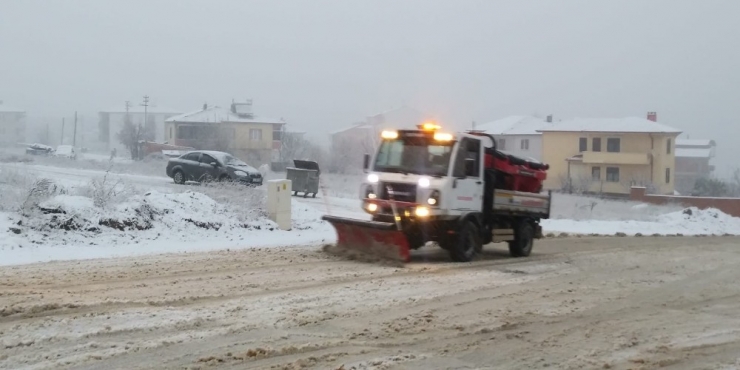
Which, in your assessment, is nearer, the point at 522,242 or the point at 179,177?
the point at 522,242

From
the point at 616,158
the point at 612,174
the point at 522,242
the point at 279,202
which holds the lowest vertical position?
the point at 522,242

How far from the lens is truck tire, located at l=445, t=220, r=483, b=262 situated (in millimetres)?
15625

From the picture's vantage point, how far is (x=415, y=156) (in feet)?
51.3

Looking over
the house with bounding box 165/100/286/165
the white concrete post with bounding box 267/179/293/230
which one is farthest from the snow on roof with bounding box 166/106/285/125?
the white concrete post with bounding box 267/179/293/230

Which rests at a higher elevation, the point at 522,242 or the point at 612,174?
the point at 612,174

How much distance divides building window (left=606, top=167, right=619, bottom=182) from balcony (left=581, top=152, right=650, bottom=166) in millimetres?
544

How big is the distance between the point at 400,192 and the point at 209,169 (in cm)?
1864

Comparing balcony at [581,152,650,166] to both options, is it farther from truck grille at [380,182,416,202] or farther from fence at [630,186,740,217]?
truck grille at [380,182,416,202]

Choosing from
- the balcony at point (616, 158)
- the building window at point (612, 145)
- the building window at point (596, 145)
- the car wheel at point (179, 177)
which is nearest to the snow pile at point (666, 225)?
the car wheel at point (179, 177)

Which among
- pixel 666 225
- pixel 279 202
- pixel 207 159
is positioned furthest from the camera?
pixel 207 159

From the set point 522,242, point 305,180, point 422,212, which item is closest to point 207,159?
point 305,180

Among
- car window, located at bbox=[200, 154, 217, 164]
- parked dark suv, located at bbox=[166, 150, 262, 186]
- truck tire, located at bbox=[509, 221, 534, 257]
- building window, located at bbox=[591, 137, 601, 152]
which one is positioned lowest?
truck tire, located at bbox=[509, 221, 534, 257]

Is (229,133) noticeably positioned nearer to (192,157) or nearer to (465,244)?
(192,157)

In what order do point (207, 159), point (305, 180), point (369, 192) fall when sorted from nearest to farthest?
point (369, 192), point (305, 180), point (207, 159)
